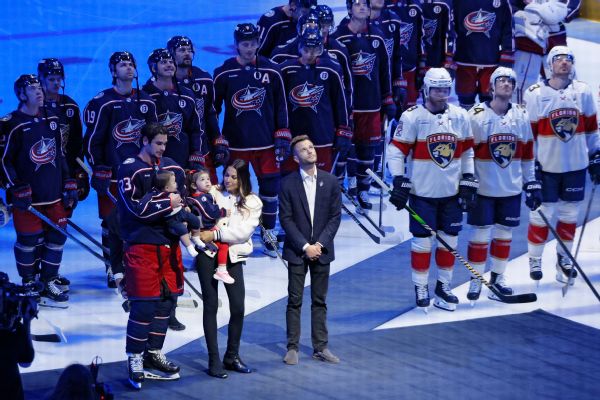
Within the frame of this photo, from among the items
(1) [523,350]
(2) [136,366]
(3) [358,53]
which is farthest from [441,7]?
(2) [136,366]

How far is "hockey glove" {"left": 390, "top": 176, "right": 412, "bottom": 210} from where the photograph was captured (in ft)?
26.0

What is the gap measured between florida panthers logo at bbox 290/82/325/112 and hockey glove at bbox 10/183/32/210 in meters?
2.00

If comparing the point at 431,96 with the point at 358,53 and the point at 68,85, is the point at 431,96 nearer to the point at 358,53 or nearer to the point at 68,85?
the point at 358,53

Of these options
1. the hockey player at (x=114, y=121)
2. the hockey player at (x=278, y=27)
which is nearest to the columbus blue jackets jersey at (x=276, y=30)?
the hockey player at (x=278, y=27)

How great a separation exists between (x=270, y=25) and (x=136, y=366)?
Result: 3.83 meters

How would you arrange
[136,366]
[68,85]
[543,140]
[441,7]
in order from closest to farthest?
[136,366]
[543,140]
[441,7]
[68,85]

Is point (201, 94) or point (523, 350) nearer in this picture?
point (523, 350)

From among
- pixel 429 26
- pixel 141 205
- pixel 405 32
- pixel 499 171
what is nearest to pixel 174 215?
pixel 141 205

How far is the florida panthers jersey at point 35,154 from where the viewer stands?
7938 millimetres

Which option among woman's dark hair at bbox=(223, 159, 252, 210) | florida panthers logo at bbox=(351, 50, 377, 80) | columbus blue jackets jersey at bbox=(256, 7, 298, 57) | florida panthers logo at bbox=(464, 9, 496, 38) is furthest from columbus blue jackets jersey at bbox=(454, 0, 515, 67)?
woman's dark hair at bbox=(223, 159, 252, 210)

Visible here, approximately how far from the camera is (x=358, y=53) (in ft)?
31.6

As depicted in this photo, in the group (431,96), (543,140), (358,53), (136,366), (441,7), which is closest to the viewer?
(136,366)

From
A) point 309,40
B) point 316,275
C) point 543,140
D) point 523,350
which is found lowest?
point 523,350

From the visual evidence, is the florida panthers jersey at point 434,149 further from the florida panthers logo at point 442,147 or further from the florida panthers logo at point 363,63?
the florida panthers logo at point 363,63
